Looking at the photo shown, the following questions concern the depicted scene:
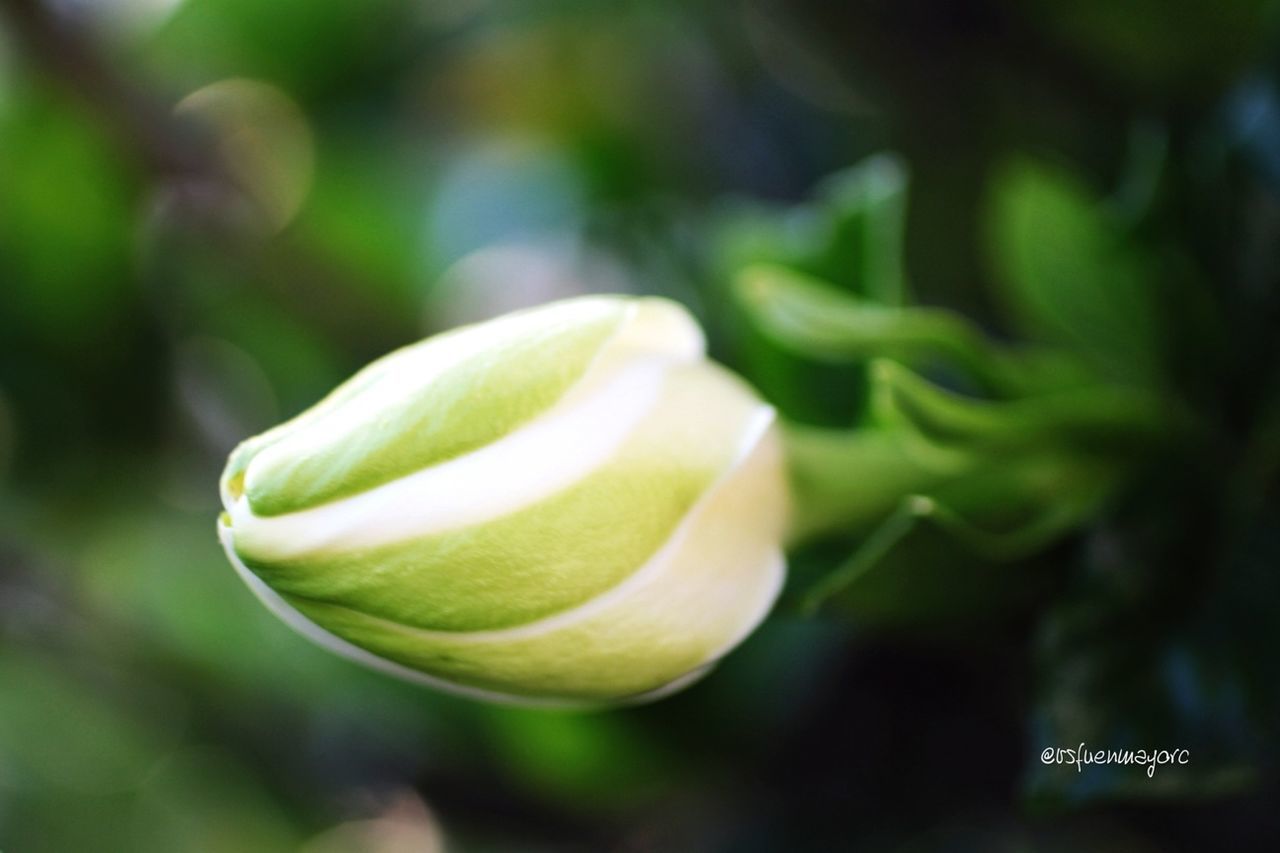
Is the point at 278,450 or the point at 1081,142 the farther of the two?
the point at 1081,142

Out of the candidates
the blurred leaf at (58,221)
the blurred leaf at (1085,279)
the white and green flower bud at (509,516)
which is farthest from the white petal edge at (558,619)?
the blurred leaf at (58,221)

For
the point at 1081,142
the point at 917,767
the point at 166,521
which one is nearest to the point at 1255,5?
the point at 1081,142

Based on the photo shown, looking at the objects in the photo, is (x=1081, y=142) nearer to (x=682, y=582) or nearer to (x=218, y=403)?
(x=682, y=582)

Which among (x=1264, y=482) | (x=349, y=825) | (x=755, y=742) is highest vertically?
(x=1264, y=482)

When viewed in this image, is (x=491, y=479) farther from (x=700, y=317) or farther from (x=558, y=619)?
(x=700, y=317)

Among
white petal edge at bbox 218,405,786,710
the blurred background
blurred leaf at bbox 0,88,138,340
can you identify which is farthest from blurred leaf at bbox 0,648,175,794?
white petal edge at bbox 218,405,786,710

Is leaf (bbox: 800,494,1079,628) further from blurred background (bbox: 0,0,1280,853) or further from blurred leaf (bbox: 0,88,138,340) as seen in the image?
blurred leaf (bbox: 0,88,138,340)
